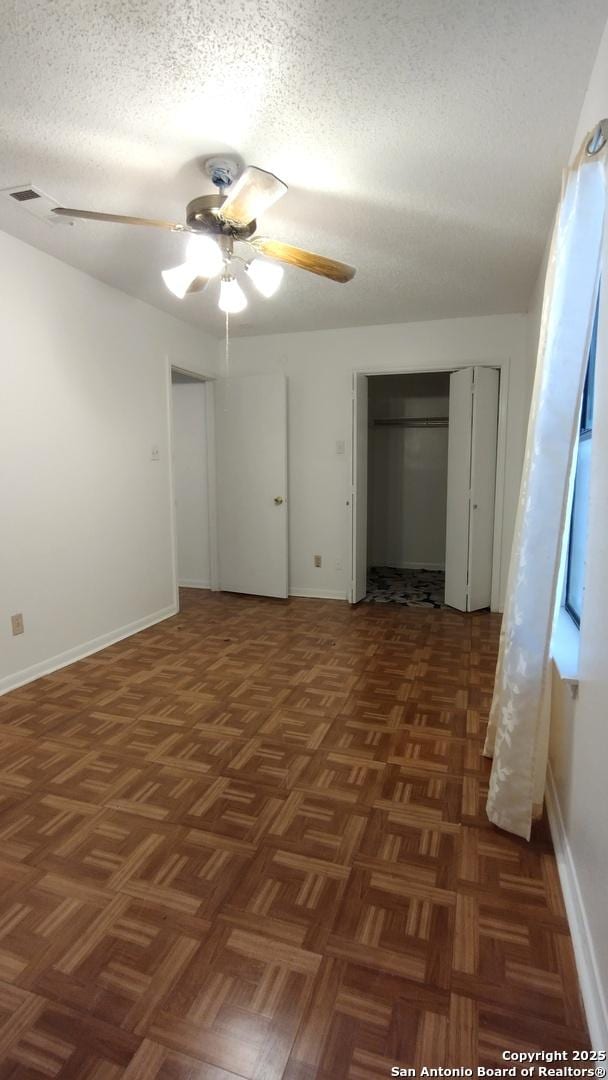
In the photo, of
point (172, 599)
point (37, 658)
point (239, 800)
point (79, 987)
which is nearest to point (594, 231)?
point (239, 800)

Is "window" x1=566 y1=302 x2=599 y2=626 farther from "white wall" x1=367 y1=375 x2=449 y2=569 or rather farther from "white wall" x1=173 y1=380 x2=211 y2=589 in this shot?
"white wall" x1=367 y1=375 x2=449 y2=569

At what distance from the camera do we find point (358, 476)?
15.5 ft

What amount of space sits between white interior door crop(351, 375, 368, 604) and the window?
2582mm

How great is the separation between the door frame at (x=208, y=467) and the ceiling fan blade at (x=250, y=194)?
239cm

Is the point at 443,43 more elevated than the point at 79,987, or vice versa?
the point at 443,43

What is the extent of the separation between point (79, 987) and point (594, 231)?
2.33 metres

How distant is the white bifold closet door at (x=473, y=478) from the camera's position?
4348 millimetres

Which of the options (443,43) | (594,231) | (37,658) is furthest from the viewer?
(37,658)

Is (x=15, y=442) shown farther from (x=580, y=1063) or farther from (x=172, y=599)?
(x=580, y=1063)

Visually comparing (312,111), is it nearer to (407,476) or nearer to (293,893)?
(293,893)

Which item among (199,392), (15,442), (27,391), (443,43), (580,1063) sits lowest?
(580,1063)

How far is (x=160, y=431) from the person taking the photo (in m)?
4.20

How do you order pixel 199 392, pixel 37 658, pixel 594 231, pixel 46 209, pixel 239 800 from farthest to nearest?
pixel 199 392, pixel 37 658, pixel 46 209, pixel 239 800, pixel 594 231

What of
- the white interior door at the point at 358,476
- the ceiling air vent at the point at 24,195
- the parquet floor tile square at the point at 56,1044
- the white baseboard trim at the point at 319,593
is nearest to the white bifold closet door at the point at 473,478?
the white interior door at the point at 358,476
